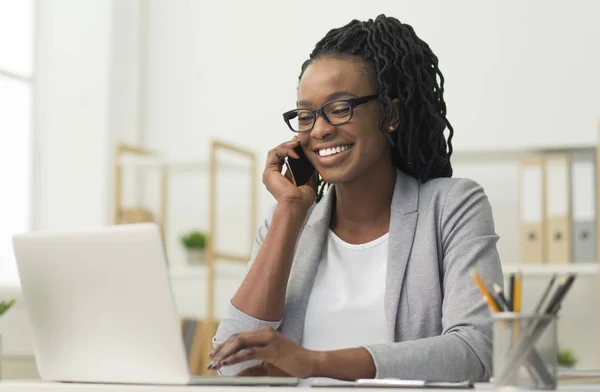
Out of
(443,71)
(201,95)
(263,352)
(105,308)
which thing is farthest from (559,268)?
(105,308)

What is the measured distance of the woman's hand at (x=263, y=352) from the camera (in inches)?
48.0

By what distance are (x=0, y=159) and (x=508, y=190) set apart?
2254mm

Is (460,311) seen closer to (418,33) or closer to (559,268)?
(559,268)

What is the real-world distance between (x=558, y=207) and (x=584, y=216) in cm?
10

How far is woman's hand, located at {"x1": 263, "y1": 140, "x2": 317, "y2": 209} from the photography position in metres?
1.76

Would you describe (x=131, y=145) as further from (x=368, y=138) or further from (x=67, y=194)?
(x=368, y=138)

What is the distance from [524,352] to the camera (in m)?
1.05

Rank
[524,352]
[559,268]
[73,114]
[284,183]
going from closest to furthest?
1. [524,352]
2. [284,183]
3. [559,268]
4. [73,114]

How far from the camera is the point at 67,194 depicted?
4.50 meters

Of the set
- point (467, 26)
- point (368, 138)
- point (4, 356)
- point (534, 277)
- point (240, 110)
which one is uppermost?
point (467, 26)

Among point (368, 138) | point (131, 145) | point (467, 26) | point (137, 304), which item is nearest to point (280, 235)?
point (368, 138)

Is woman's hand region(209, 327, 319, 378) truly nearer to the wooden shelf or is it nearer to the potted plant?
the wooden shelf

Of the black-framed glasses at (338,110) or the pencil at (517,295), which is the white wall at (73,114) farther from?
the pencil at (517,295)

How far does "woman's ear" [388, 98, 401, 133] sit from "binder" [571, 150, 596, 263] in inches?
77.7
